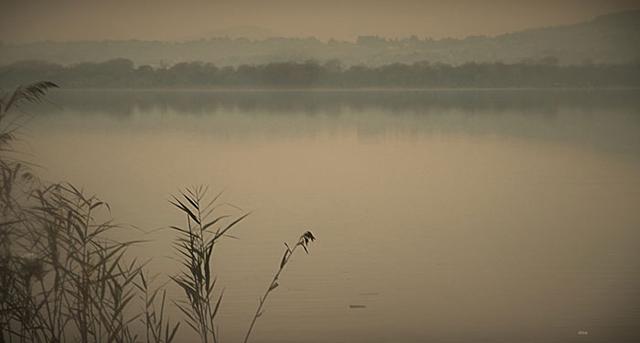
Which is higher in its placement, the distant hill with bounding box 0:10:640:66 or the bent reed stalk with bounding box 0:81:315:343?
the distant hill with bounding box 0:10:640:66

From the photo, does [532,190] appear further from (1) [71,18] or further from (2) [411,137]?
(1) [71,18]

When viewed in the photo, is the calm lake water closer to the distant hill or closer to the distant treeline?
the distant treeline

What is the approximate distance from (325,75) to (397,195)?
0.71 meters

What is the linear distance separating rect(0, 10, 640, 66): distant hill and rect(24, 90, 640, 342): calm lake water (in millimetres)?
187

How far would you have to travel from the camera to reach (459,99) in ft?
15.2

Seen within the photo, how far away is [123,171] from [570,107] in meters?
2.25

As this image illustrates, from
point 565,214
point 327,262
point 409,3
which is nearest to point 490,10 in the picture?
point 409,3

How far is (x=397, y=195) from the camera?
4.59 m

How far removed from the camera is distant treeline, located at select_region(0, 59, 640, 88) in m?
4.59

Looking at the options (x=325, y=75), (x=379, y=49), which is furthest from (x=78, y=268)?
(x=379, y=49)

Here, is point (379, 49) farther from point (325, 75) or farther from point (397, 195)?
point (397, 195)

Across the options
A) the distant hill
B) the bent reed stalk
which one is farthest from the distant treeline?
the bent reed stalk

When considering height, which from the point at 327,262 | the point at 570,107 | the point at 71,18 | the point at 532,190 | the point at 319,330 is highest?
the point at 71,18

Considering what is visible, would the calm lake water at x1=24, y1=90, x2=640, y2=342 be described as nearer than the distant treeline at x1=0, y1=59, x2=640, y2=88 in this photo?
Yes
